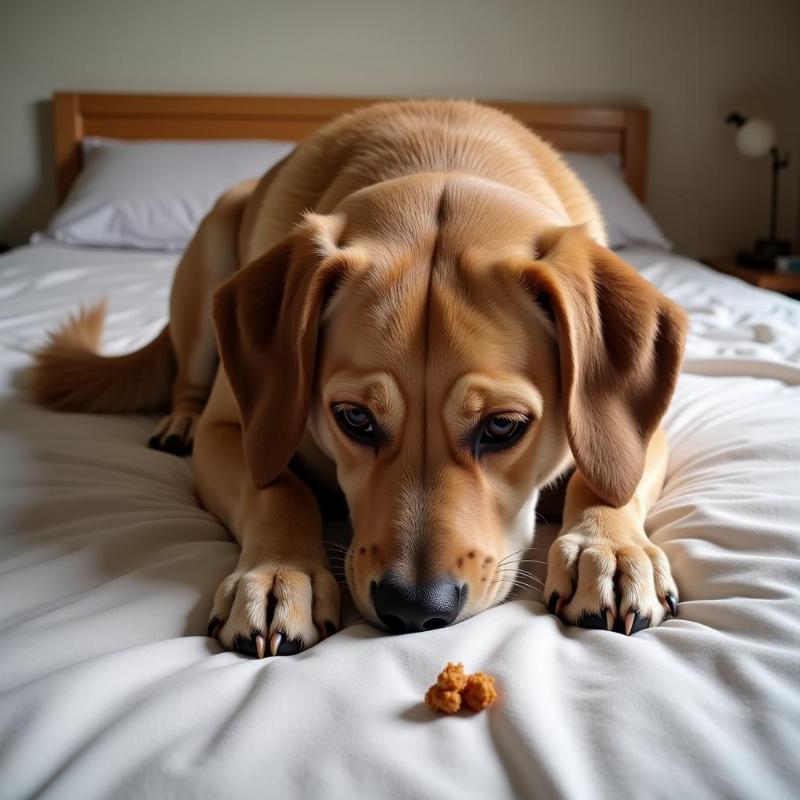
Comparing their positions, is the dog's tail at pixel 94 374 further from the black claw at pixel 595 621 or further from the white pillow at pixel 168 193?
the white pillow at pixel 168 193

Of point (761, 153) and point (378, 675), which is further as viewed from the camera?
point (761, 153)

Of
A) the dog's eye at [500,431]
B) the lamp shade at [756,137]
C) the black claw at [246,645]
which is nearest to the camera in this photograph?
the black claw at [246,645]

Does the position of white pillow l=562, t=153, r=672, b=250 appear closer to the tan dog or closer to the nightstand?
the nightstand

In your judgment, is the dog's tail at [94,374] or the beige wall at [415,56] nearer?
the dog's tail at [94,374]

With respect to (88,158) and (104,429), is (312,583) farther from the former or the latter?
(88,158)

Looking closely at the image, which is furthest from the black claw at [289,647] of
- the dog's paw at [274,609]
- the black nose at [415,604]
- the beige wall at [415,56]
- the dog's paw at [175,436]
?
the beige wall at [415,56]

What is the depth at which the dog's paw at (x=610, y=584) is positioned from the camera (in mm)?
1056

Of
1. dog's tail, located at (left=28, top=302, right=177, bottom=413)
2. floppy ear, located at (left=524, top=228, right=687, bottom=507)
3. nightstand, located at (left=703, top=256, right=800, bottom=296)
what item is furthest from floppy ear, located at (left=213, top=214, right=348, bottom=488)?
nightstand, located at (left=703, top=256, right=800, bottom=296)

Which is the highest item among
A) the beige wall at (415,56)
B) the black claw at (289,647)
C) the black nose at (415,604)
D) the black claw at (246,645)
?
the beige wall at (415,56)

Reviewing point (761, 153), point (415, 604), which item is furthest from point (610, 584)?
point (761, 153)

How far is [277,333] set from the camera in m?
1.33

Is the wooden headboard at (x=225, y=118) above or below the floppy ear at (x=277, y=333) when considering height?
above

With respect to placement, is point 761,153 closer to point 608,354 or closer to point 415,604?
point 608,354

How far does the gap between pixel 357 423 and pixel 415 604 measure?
0.31 m
